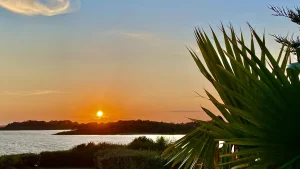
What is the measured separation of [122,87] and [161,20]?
733 centimetres

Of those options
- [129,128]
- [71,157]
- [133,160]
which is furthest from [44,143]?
[133,160]

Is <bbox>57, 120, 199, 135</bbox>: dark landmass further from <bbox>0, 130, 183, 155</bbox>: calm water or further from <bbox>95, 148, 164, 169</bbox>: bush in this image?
<bbox>95, 148, 164, 169</bbox>: bush

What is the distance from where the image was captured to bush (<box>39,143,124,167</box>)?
2027cm

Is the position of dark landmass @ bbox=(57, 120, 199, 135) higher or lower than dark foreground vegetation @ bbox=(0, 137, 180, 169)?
higher

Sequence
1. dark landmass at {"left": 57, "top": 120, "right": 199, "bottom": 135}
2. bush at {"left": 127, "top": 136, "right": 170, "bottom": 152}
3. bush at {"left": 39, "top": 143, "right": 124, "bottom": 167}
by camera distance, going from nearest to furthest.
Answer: bush at {"left": 127, "top": 136, "right": 170, "bottom": 152} → bush at {"left": 39, "top": 143, "right": 124, "bottom": 167} → dark landmass at {"left": 57, "top": 120, "right": 199, "bottom": 135}

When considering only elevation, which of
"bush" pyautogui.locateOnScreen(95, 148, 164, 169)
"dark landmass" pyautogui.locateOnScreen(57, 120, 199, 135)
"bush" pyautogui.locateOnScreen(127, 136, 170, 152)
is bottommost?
"bush" pyautogui.locateOnScreen(95, 148, 164, 169)

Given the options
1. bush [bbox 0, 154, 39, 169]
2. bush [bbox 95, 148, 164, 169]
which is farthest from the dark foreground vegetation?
bush [bbox 95, 148, 164, 169]

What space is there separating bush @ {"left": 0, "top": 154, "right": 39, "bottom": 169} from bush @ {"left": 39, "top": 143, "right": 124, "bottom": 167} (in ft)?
1.28

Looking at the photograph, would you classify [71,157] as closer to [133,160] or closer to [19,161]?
[19,161]

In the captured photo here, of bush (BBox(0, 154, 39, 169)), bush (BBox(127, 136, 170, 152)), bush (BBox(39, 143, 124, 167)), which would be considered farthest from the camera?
bush (BBox(39, 143, 124, 167))

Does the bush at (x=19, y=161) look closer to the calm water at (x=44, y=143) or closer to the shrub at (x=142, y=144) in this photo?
the calm water at (x=44, y=143)

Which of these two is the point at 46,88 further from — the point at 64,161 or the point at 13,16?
the point at 13,16

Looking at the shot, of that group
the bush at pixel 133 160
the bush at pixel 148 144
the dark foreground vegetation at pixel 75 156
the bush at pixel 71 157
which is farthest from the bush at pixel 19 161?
the bush at pixel 133 160

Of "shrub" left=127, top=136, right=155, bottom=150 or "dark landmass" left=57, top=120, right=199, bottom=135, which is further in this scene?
"dark landmass" left=57, top=120, right=199, bottom=135
